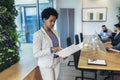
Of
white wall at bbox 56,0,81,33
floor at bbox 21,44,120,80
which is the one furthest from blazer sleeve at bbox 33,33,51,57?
white wall at bbox 56,0,81,33

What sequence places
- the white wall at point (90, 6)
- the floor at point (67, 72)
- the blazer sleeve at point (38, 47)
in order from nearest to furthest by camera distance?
the blazer sleeve at point (38, 47), the floor at point (67, 72), the white wall at point (90, 6)

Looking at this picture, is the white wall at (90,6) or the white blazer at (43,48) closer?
the white blazer at (43,48)

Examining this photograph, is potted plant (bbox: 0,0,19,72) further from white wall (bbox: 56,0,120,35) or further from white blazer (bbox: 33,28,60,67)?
white wall (bbox: 56,0,120,35)

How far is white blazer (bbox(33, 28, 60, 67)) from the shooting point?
189 cm

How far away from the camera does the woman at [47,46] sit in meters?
1.91

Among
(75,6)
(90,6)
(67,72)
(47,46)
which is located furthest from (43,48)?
(90,6)

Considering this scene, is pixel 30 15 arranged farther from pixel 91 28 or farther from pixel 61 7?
pixel 91 28

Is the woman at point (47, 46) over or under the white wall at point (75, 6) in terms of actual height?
under

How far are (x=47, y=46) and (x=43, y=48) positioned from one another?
0.17 ft

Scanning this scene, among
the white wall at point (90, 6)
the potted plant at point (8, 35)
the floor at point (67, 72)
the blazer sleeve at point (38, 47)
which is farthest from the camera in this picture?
the white wall at point (90, 6)

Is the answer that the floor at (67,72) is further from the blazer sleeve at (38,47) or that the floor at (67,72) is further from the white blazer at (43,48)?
the blazer sleeve at (38,47)


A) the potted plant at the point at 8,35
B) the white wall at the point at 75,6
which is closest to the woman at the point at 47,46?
the potted plant at the point at 8,35

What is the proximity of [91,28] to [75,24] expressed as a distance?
737mm

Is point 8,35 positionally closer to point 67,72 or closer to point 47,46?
point 47,46
